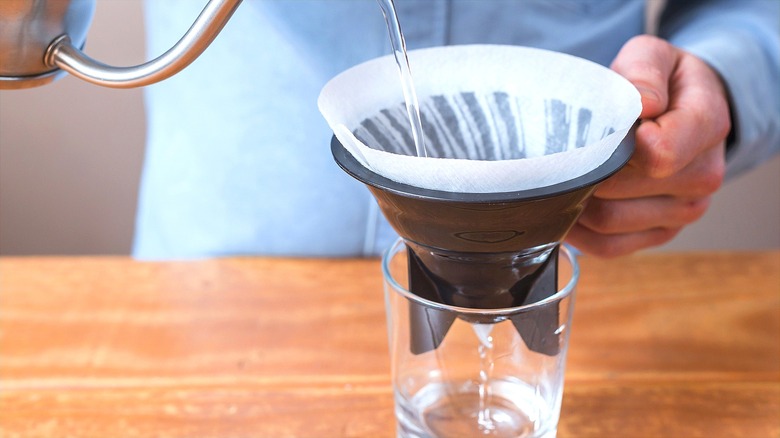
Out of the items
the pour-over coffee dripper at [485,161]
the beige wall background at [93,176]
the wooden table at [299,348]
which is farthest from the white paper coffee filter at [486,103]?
the beige wall background at [93,176]

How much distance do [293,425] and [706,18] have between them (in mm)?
548

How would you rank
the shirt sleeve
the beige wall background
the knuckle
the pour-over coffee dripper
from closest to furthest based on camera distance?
1. the pour-over coffee dripper
2. the knuckle
3. the shirt sleeve
4. the beige wall background

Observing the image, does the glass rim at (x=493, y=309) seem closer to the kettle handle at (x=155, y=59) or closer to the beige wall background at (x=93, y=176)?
the kettle handle at (x=155, y=59)

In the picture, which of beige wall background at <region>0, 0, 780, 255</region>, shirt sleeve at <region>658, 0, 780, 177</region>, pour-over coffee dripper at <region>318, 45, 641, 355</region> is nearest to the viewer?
pour-over coffee dripper at <region>318, 45, 641, 355</region>

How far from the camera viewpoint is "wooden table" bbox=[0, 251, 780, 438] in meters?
0.55

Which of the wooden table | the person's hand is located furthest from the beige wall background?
the person's hand

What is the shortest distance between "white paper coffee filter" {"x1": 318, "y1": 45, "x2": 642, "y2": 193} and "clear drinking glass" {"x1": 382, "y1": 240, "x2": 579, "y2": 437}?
0.07m

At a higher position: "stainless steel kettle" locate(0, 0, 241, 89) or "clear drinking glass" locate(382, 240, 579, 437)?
"stainless steel kettle" locate(0, 0, 241, 89)

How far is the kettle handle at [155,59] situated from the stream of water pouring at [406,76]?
0.10m

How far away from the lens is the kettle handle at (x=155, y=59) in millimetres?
379

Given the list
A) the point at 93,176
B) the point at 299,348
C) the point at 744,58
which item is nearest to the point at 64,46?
the point at 299,348

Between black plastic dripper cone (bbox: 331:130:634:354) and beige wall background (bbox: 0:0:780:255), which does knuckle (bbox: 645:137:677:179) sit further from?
beige wall background (bbox: 0:0:780:255)

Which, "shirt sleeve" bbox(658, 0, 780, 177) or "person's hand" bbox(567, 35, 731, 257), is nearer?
"person's hand" bbox(567, 35, 731, 257)

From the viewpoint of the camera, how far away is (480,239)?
0.39m
